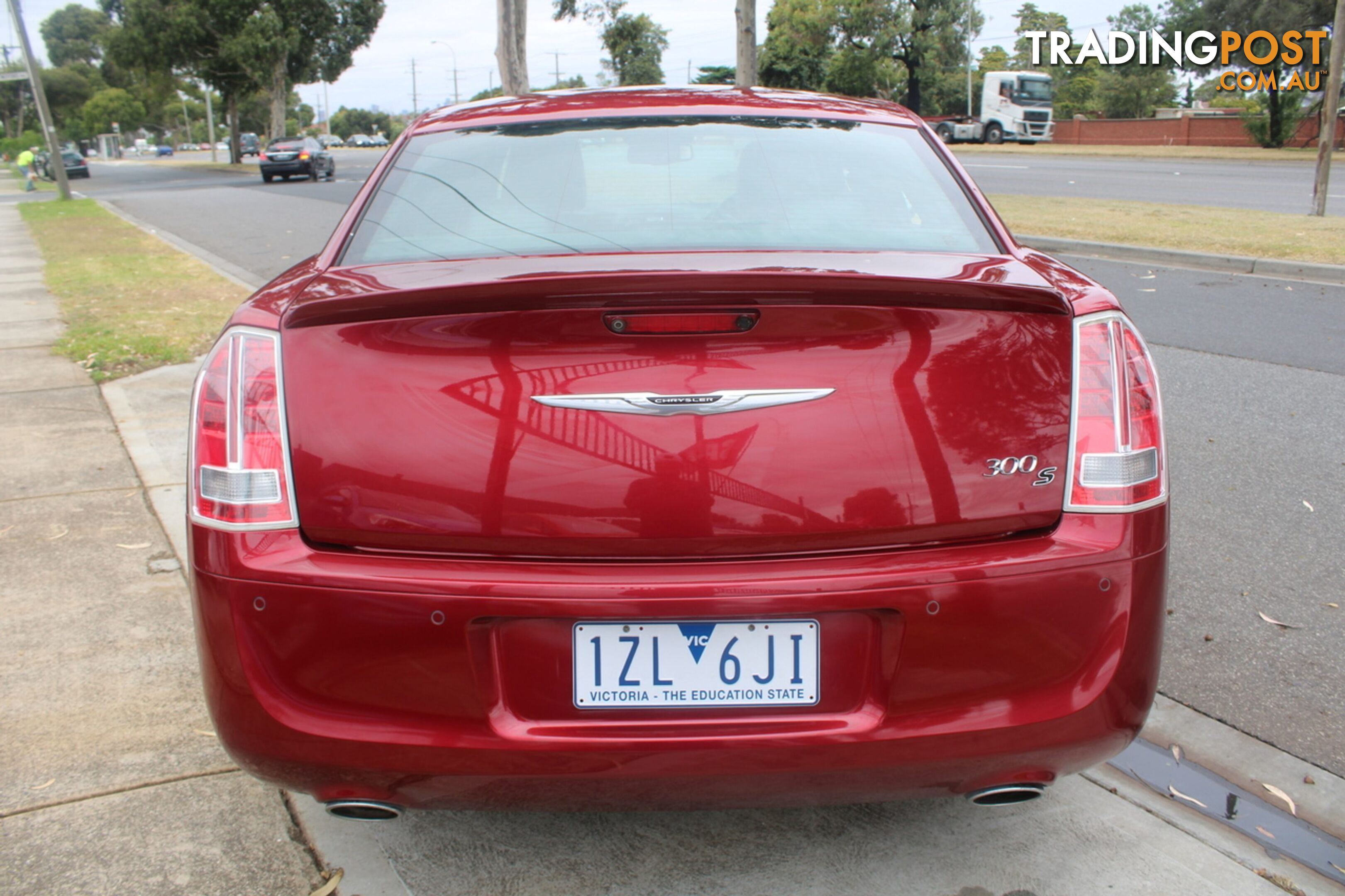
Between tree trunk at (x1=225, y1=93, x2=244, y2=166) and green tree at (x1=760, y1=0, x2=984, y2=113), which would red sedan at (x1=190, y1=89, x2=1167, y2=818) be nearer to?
green tree at (x1=760, y1=0, x2=984, y2=113)

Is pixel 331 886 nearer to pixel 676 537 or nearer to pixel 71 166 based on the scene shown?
pixel 676 537

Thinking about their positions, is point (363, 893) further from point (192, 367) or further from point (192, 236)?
point (192, 236)

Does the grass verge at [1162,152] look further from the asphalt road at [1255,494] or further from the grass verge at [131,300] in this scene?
the grass verge at [131,300]

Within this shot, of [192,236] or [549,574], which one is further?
[192,236]

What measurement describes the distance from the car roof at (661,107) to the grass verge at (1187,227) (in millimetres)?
8127

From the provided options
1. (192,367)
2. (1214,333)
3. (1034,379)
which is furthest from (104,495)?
(1214,333)

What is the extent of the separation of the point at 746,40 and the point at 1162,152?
25358 mm

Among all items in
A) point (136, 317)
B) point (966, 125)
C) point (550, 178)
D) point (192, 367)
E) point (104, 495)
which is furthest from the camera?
point (966, 125)

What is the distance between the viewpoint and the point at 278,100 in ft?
175

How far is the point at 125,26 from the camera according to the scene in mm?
50719

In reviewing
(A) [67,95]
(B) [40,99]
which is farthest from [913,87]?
(A) [67,95]

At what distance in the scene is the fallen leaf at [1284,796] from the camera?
8.30 ft

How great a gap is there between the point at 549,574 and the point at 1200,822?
1.61 metres

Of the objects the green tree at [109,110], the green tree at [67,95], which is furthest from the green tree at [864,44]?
the green tree at [67,95]
